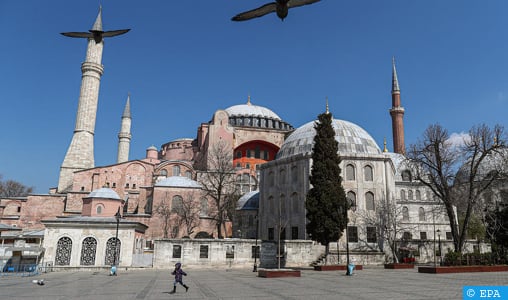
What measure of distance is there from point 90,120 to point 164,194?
16219 mm

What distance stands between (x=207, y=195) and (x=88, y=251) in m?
14.5

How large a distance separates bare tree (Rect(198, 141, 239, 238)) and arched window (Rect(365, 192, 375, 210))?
39.2 feet

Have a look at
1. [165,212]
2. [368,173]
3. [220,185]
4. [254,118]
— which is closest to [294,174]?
[368,173]

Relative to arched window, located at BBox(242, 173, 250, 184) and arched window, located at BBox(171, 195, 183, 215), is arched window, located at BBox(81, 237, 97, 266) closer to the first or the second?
arched window, located at BBox(171, 195, 183, 215)

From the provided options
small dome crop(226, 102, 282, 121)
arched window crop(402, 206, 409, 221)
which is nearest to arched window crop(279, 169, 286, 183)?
arched window crop(402, 206, 409, 221)

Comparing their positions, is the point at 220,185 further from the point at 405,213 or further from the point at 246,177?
the point at 405,213

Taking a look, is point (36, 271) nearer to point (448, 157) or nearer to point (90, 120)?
point (448, 157)

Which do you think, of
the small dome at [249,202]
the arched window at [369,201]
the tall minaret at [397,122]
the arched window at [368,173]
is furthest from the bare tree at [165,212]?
the tall minaret at [397,122]

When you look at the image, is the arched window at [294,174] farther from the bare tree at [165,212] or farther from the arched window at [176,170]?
the arched window at [176,170]

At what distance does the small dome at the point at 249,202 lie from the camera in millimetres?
35875

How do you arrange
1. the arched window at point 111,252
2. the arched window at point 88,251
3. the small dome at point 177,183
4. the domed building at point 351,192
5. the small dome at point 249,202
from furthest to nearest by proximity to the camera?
1. the small dome at point 177,183
2. the small dome at point 249,202
3. the domed building at point 351,192
4. the arched window at point 111,252
5. the arched window at point 88,251

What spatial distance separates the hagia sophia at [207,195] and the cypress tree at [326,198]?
7.36ft

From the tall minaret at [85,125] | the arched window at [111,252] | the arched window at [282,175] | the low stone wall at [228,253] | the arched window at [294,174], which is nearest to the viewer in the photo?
the arched window at [111,252]

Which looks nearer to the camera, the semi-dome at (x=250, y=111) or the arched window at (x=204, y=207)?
the arched window at (x=204, y=207)
